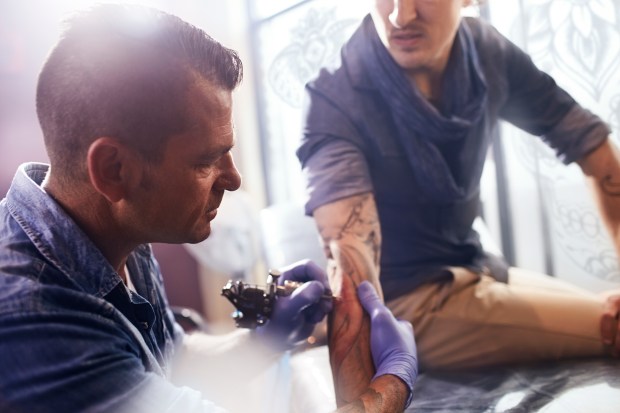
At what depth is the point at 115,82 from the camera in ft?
1.91

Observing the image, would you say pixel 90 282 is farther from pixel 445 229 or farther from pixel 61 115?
pixel 445 229

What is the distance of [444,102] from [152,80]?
0.54m

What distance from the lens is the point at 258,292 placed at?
0.85m

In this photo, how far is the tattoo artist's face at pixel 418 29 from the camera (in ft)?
2.96

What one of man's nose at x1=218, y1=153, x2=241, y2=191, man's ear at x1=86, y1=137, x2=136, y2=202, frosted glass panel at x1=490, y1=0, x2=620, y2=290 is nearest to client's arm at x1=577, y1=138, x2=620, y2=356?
frosted glass panel at x1=490, y1=0, x2=620, y2=290

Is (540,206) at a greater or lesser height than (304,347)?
greater

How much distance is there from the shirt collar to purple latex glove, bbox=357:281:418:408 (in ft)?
1.26

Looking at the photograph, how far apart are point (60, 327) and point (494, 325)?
0.75m

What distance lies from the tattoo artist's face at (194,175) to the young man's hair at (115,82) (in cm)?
2

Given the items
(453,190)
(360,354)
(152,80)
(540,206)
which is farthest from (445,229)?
(152,80)

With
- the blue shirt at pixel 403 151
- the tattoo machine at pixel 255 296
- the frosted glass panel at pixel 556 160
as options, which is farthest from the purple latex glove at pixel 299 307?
the frosted glass panel at pixel 556 160

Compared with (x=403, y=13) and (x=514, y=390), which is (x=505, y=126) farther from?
(x=514, y=390)

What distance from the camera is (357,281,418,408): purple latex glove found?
0.76m

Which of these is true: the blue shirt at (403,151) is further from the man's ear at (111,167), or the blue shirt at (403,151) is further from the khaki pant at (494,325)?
the man's ear at (111,167)
